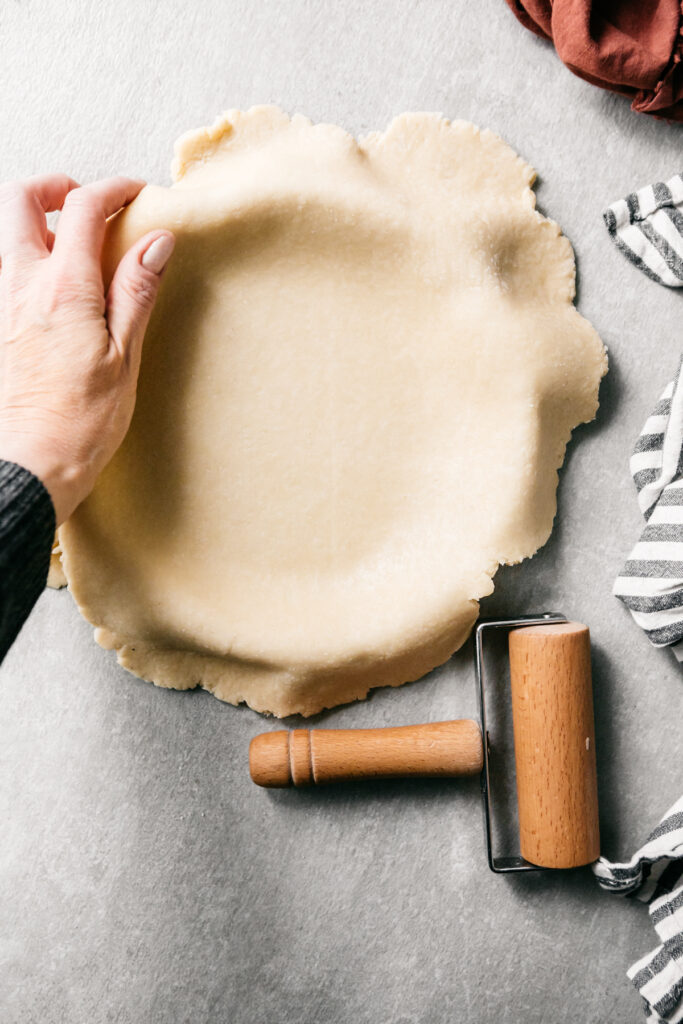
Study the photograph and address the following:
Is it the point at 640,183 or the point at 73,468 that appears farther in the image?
the point at 640,183

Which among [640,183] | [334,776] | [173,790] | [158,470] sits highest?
[640,183]

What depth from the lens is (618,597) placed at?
32.9 inches

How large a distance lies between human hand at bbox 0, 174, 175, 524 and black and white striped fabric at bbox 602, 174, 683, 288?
19.4 inches

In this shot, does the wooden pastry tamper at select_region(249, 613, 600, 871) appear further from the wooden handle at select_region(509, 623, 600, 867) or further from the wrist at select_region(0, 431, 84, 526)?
the wrist at select_region(0, 431, 84, 526)

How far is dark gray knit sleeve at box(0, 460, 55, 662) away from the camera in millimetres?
643

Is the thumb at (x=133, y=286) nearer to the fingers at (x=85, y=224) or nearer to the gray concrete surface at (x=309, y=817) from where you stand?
the fingers at (x=85, y=224)

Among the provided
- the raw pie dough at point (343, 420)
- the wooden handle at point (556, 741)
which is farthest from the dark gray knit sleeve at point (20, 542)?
the wooden handle at point (556, 741)

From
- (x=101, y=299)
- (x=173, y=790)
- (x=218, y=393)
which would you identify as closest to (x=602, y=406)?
(x=218, y=393)

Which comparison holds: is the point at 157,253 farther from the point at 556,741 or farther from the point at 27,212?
the point at 556,741

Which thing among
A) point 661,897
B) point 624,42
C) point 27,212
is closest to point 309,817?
point 661,897

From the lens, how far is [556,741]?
0.76m

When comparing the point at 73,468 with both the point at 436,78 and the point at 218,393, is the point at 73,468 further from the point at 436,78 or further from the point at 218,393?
the point at 436,78

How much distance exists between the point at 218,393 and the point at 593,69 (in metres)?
0.52

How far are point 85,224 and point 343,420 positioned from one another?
323 mm
